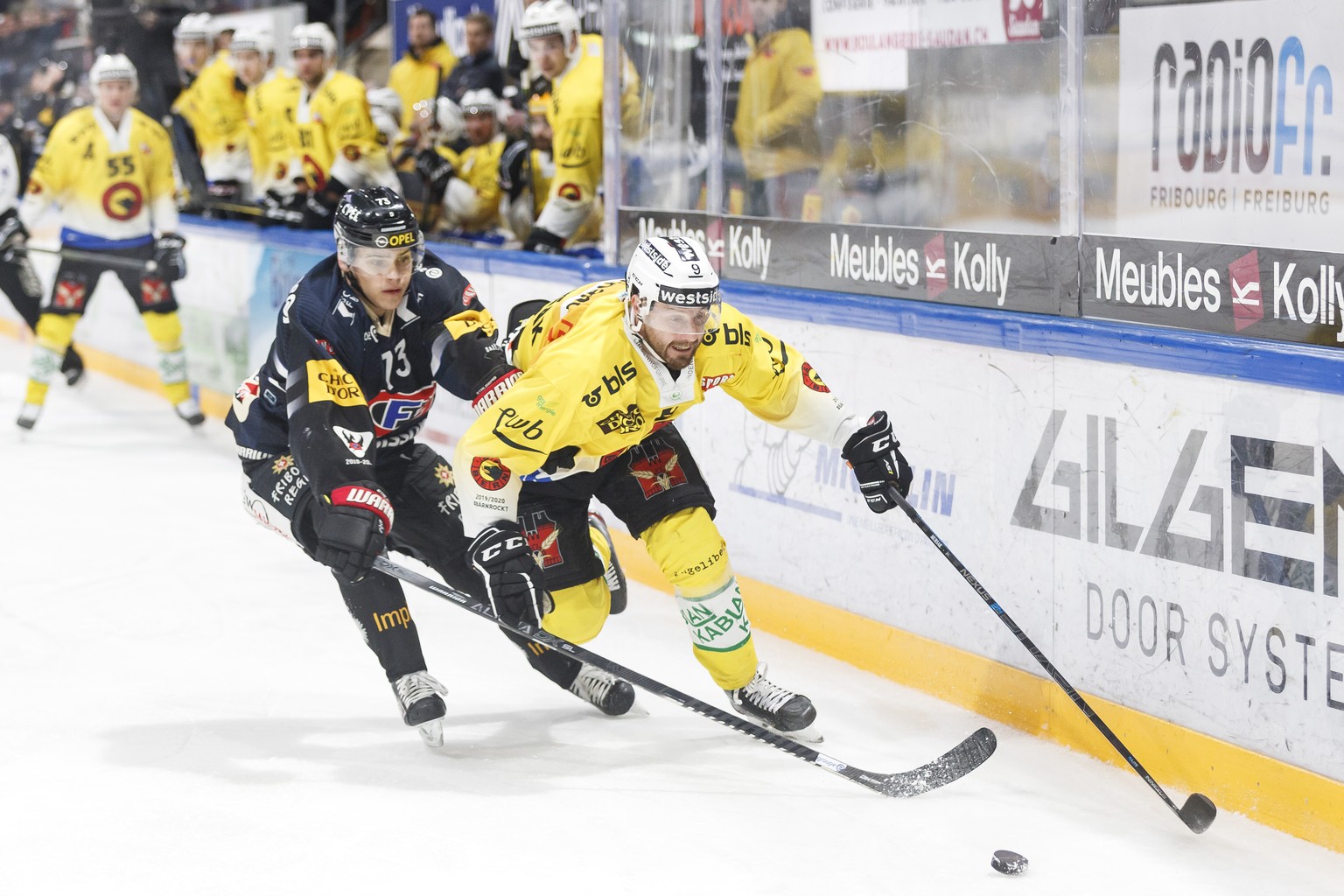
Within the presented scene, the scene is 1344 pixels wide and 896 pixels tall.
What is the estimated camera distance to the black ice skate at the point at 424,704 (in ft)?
11.8

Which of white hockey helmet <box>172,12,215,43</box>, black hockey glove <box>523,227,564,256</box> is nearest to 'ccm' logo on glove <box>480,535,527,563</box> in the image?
black hockey glove <box>523,227,564,256</box>

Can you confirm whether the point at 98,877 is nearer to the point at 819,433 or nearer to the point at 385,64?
the point at 819,433

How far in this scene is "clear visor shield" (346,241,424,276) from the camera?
140 inches

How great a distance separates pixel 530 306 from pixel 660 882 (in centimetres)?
161

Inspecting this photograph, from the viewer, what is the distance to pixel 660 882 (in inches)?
115

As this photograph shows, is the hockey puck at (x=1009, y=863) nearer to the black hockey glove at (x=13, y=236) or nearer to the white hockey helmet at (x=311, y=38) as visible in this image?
the white hockey helmet at (x=311, y=38)

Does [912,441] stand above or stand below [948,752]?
above

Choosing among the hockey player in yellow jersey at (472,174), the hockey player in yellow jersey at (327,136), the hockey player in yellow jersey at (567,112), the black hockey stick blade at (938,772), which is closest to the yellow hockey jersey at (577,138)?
the hockey player in yellow jersey at (567,112)

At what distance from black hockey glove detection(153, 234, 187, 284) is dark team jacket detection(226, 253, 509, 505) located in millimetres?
3867

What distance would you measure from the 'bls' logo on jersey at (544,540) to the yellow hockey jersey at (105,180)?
4.69m

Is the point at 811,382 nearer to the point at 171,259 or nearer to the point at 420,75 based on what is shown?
the point at 171,259

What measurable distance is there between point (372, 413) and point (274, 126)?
4755 millimetres

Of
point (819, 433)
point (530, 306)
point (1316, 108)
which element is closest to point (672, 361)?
point (819, 433)

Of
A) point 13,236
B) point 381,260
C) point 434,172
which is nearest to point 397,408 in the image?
point 381,260
